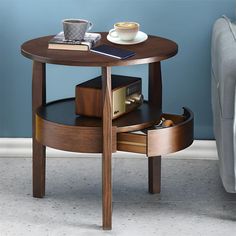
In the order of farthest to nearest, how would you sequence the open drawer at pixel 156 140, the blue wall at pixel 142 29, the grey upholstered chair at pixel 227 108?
the blue wall at pixel 142 29, the open drawer at pixel 156 140, the grey upholstered chair at pixel 227 108

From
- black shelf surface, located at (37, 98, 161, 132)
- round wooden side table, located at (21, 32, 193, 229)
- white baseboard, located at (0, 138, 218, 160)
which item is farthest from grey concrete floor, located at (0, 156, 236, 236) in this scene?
black shelf surface, located at (37, 98, 161, 132)

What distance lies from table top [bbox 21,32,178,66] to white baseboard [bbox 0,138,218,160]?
62 centimetres

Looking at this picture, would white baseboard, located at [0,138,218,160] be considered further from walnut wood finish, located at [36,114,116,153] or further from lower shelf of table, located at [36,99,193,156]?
walnut wood finish, located at [36,114,116,153]

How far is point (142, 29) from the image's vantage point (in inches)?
115

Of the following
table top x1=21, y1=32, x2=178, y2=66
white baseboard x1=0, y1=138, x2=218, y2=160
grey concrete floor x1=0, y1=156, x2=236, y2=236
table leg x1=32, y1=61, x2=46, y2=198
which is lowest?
grey concrete floor x1=0, y1=156, x2=236, y2=236

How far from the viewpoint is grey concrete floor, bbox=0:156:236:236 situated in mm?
2395

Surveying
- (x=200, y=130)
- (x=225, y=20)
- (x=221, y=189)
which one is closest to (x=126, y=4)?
(x=225, y=20)

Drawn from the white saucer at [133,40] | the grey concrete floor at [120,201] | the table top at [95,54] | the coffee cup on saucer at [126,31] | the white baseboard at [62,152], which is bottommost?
the grey concrete floor at [120,201]

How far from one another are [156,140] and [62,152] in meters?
0.77

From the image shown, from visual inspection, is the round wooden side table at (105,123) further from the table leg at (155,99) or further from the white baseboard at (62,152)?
the white baseboard at (62,152)

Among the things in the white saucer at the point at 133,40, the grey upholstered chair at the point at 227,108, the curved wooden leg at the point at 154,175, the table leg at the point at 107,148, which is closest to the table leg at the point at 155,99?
the curved wooden leg at the point at 154,175

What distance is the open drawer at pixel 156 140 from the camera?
7.65 ft

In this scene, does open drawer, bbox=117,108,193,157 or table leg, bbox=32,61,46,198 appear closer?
open drawer, bbox=117,108,193,157

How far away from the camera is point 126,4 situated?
9.49 feet
